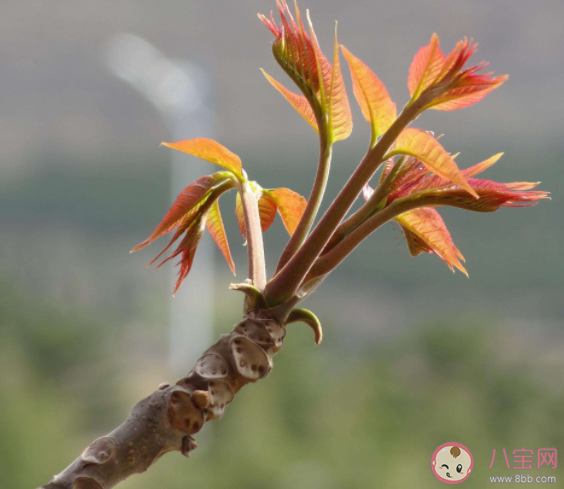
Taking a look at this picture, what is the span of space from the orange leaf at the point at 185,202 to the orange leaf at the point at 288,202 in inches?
1.5

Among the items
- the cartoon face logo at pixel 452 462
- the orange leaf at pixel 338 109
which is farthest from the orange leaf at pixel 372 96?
the cartoon face logo at pixel 452 462

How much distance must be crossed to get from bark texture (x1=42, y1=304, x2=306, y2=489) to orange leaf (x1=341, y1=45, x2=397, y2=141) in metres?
0.09

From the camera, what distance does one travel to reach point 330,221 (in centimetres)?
22

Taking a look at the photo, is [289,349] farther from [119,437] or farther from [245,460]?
[119,437]

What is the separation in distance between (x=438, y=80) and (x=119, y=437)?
0.59 feet

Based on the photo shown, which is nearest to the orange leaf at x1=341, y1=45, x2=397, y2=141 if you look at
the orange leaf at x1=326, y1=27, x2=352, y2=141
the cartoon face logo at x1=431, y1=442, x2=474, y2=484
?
the orange leaf at x1=326, y1=27, x2=352, y2=141

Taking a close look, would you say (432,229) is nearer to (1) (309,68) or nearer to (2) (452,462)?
(1) (309,68)

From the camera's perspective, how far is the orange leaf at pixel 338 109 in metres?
0.23

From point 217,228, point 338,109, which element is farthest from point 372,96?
point 217,228

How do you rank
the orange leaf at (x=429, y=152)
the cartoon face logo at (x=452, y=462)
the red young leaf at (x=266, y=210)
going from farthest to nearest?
the cartoon face logo at (x=452, y=462), the red young leaf at (x=266, y=210), the orange leaf at (x=429, y=152)

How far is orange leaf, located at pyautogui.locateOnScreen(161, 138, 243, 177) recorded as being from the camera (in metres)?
0.25

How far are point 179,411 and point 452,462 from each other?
0.56 metres

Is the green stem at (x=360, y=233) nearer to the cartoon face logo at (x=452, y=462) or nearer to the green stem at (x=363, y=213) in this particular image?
the green stem at (x=363, y=213)

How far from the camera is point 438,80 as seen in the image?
0.70ft
